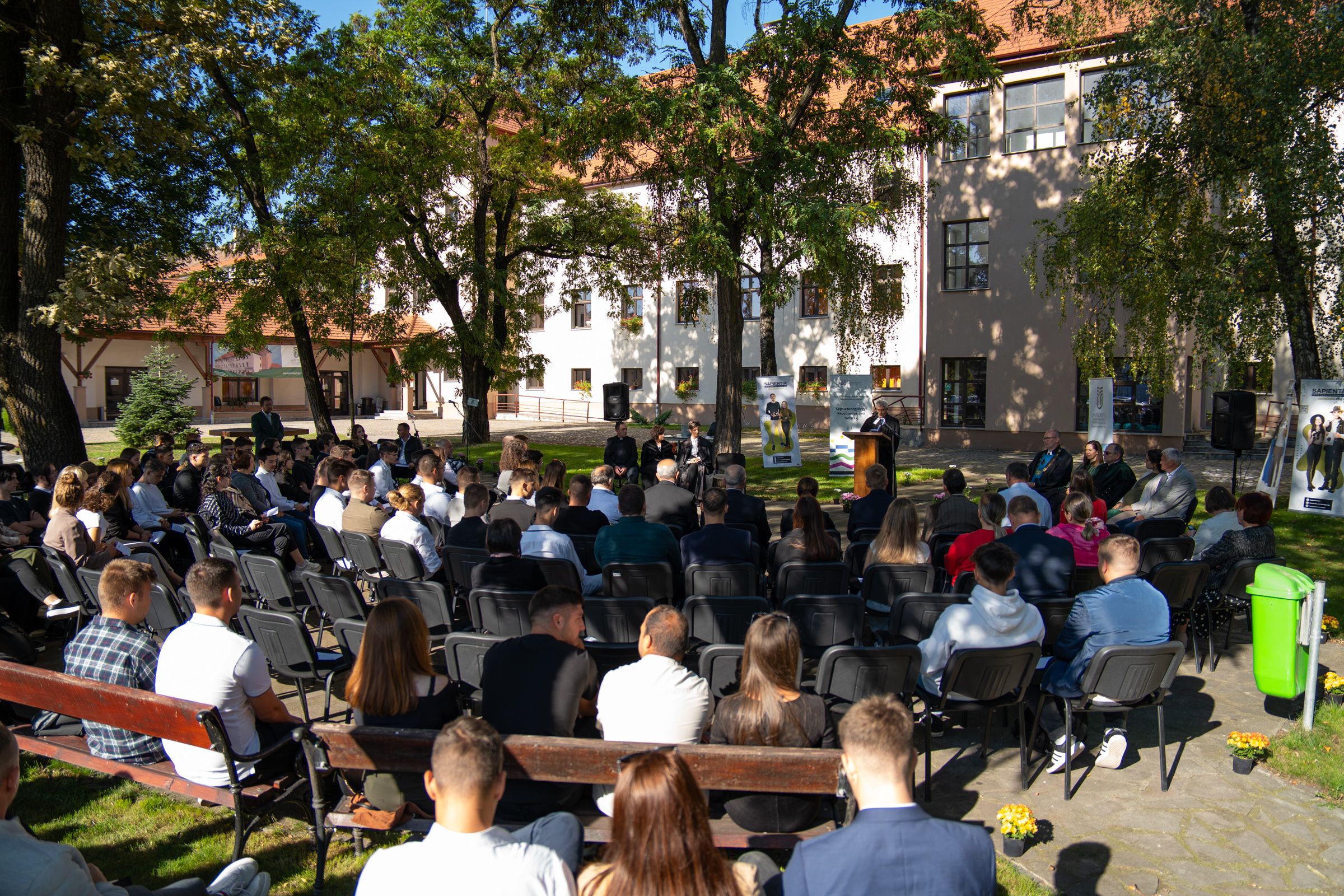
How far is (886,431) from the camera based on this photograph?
11.9 meters

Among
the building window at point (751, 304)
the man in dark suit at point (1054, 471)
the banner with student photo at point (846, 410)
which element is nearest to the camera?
the man in dark suit at point (1054, 471)

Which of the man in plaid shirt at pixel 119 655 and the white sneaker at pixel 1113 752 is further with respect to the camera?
the white sneaker at pixel 1113 752

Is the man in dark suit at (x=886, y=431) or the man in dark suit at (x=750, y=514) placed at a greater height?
the man in dark suit at (x=886, y=431)

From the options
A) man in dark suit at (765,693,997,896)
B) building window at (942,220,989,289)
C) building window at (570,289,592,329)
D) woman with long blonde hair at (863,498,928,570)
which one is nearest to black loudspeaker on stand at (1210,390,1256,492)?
woman with long blonde hair at (863,498,928,570)

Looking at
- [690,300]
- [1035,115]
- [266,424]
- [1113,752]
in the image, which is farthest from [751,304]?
[1113,752]

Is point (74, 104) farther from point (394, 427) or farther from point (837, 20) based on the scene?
point (394, 427)

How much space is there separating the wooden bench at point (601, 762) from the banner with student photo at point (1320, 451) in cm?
989

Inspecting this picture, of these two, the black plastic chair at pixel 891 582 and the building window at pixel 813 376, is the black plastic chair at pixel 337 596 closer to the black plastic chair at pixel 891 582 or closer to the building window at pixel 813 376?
the black plastic chair at pixel 891 582


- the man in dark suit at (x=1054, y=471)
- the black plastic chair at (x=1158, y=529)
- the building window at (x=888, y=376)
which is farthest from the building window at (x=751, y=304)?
the black plastic chair at (x=1158, y=529)

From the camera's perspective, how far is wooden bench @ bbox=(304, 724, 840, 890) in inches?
106

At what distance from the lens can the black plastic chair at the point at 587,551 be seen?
658 cm

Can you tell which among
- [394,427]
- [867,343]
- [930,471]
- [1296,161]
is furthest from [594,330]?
[1296,161]

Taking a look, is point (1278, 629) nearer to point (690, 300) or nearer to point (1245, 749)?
point (1245, 749)

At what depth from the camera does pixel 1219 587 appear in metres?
5.82
